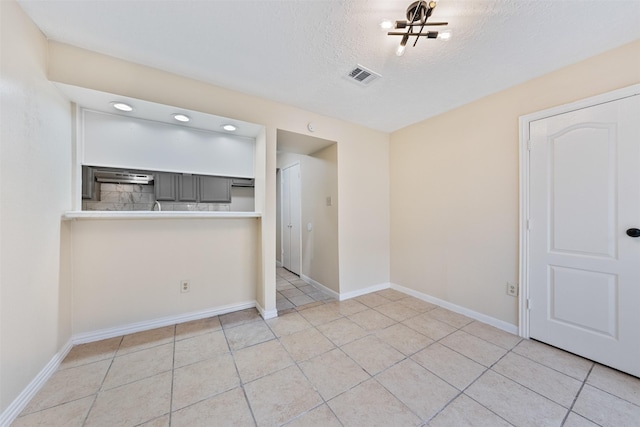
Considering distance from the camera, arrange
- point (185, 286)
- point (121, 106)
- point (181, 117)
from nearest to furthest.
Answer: point (121, 106) → point (181, 117) → point (185, 286)

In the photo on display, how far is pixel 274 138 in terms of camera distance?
103 inches

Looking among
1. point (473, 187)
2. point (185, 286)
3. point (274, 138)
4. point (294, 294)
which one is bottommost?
point (294, 294)

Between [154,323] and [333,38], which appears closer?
[333,38]

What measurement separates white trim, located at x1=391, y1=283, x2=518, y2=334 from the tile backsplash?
281 centimetres

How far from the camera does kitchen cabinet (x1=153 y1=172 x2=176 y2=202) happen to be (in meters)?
2.74

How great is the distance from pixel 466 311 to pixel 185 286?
10.3 ft

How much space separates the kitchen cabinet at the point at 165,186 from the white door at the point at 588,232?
3.83m

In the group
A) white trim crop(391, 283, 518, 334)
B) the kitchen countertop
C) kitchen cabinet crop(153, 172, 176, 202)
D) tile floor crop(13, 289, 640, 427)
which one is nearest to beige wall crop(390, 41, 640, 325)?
white trim crop(391, 283, 518, 334)

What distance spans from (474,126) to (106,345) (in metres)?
4.21

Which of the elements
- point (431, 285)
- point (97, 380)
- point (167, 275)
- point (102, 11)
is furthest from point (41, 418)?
point (431, 285)

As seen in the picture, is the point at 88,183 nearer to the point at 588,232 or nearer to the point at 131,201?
the point at 131,201

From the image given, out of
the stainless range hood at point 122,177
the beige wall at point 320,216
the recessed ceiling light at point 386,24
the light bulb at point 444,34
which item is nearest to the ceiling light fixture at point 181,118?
the stainless range hood at point 122,177

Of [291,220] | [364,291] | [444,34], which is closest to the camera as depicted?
[444,34]

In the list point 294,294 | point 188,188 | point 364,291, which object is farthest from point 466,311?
point 188,188
